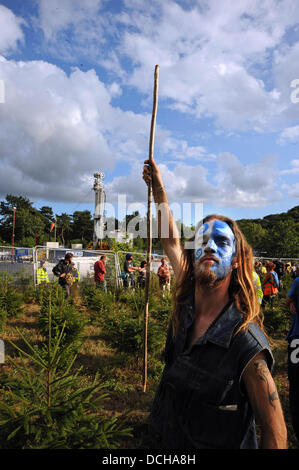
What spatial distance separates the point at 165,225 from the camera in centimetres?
201

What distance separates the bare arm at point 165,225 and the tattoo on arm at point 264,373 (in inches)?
31.9

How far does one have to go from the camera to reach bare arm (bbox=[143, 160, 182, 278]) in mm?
1966

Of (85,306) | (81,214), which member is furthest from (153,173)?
(81,214)

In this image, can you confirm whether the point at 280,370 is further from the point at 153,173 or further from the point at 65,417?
the point at 153,173

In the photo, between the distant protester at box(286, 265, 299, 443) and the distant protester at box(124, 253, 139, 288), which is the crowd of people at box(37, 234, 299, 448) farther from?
the distant protester at box(124, 253, 139, 288)

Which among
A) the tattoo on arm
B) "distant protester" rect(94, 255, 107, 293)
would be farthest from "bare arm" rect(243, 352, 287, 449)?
"distant protester" rect(94, 255, 107, 293)

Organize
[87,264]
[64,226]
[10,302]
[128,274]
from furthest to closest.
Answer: [64,226]
[87,264]
[128,274]
[10,302]

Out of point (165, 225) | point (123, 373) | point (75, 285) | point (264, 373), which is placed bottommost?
point (123, 373)

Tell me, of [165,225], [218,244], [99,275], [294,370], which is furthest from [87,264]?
[218,244]

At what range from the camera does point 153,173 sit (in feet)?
6.98

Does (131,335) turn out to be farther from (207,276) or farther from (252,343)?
(252,343)

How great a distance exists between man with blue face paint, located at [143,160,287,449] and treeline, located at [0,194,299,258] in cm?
282

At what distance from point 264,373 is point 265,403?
11 centimetres

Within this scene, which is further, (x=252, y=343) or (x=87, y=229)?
(x=87, y=229)
